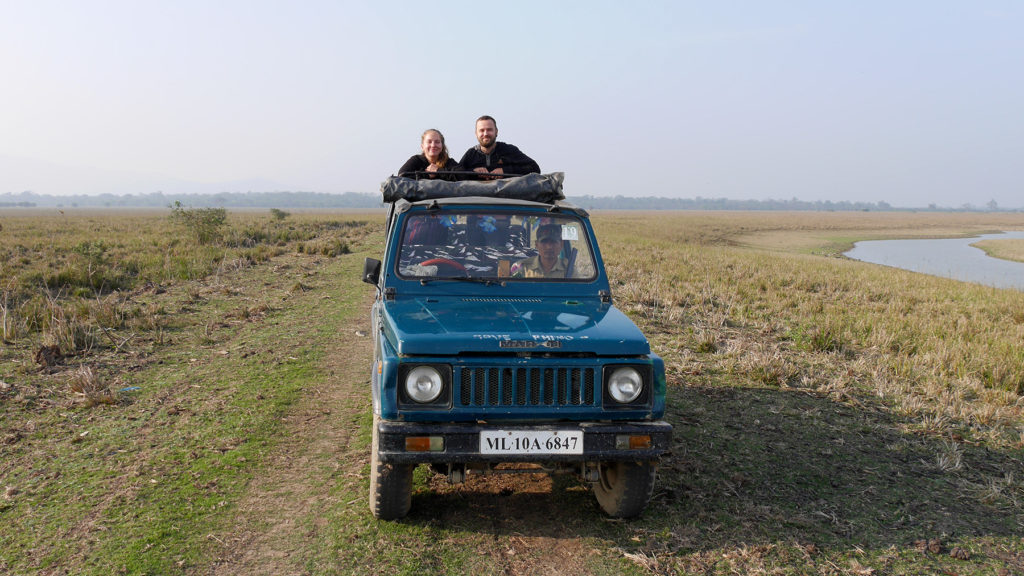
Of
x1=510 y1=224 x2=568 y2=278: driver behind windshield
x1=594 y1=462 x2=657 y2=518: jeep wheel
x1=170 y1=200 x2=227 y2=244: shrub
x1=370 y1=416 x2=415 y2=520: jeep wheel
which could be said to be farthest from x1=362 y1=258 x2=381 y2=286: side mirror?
x1=170 y1=200 x2=227 y2=244: shrub

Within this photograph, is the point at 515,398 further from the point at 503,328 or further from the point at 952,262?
the point at 952,262

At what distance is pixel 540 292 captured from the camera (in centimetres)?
511

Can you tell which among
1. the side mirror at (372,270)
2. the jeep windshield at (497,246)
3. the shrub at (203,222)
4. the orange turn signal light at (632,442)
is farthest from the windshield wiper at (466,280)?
the shrub at (203,222)

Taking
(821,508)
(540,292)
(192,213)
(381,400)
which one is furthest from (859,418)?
(192,213)

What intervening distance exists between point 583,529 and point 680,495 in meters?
0.90

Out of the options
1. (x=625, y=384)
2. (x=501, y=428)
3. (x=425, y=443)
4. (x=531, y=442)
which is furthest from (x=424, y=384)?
(x=625, y=384)

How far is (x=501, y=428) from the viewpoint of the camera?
3.95m

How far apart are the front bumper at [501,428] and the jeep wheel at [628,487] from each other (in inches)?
9.1

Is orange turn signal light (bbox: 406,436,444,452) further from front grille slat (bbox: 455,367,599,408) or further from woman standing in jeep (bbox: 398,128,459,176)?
woman standing in jeep (bbox: 398,128,459,176)

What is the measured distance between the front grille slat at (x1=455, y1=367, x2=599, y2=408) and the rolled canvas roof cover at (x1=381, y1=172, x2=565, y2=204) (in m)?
2.11

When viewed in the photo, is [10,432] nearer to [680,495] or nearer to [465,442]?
[465,442]

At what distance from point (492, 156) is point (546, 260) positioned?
2.99 metres

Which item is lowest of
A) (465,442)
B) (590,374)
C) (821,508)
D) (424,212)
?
(821,508)

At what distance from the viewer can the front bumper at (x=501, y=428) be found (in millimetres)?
3883
